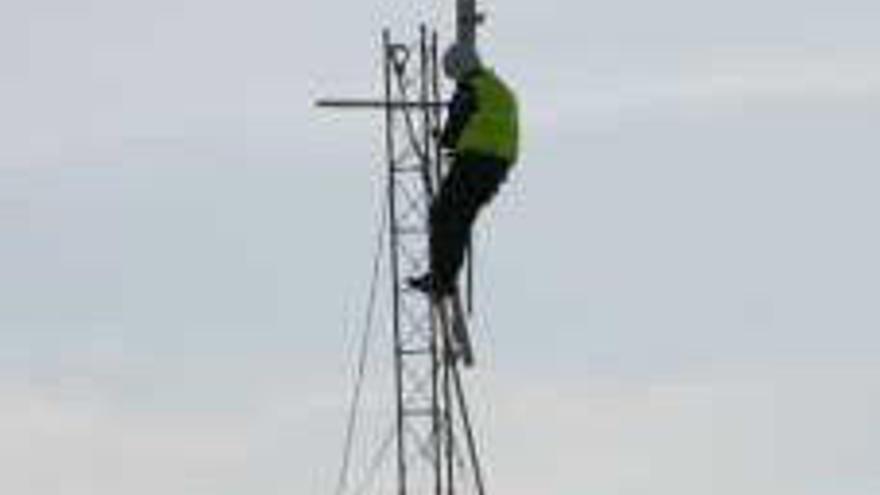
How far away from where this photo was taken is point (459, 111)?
866 inches

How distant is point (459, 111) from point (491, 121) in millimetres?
270

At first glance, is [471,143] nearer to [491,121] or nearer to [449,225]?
[491,121]

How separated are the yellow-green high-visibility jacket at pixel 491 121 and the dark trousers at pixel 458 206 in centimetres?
10

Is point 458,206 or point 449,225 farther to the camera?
point 449,225

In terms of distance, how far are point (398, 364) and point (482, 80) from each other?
451 inches

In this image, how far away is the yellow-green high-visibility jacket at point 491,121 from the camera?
2177cm

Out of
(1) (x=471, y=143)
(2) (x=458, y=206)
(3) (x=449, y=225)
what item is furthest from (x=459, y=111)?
(3) (x=449, y=225)

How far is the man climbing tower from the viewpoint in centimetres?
2181

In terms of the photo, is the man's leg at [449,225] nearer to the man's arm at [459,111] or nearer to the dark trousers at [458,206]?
the dark trousers at [458,206]

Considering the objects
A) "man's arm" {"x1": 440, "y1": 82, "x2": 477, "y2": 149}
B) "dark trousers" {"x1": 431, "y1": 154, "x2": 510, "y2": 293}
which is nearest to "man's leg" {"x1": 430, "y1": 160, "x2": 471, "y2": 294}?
"dark trousers" {"x1": 431, "y1": 154, "x2": 510, "y2": 293}

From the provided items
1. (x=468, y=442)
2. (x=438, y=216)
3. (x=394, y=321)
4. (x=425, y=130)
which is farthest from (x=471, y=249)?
(x=394, y=321)

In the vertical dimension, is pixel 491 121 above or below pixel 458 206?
above

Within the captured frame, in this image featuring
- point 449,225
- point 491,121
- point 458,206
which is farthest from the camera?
point 449,225

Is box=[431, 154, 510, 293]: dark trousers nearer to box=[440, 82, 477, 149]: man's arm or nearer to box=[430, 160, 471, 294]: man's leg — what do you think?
box=[430, 160, 471, 294]: man's leg
